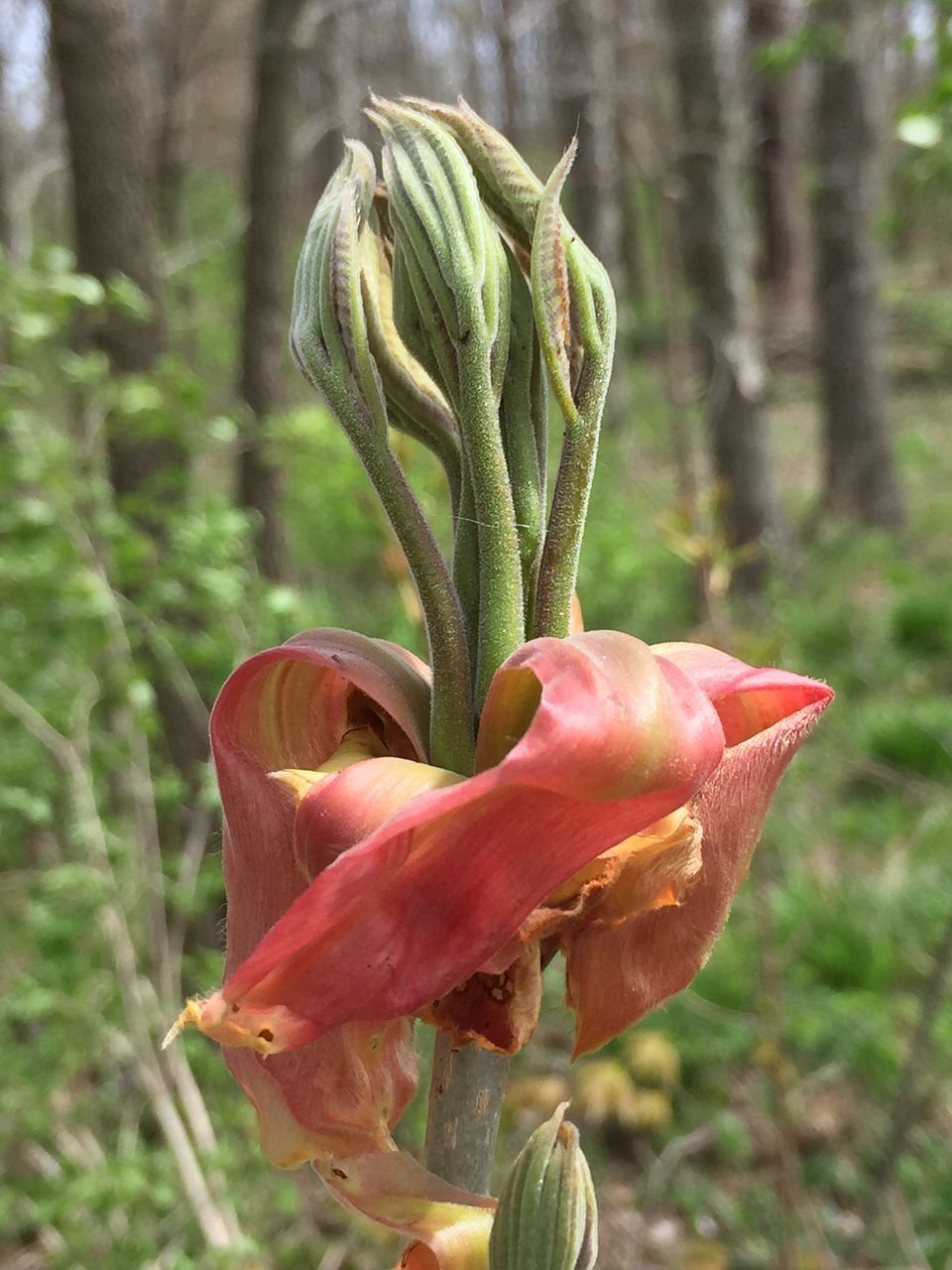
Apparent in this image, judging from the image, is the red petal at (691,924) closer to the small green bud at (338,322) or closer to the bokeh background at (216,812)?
the small green bud at (338,322)

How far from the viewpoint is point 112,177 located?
92.4 inches

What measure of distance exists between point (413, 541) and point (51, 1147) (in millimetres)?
2224

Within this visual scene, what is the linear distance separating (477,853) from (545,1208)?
6.6 inches

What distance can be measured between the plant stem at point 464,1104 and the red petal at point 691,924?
4 cm

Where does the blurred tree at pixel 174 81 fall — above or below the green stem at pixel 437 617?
above

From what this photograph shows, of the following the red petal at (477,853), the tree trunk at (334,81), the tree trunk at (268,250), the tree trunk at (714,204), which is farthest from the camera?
the tree trunk at (334,81)

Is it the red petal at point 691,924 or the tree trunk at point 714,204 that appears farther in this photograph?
the tree trunk at point 714,204

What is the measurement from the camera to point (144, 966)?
94.5 inches

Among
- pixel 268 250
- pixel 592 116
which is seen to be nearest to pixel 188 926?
pixel 268 250

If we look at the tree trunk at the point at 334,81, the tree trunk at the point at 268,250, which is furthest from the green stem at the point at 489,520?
the tree trunk at the point at 268,250

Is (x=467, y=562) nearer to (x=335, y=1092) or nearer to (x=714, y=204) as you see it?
(x=335, y=1092)

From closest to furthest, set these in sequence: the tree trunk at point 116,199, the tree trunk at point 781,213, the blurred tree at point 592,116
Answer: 1. the tree trunk at point 116,199
2. the blurred tree at point 592,116
3. the tree trunk at point 781,213

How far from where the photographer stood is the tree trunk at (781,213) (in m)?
9.10

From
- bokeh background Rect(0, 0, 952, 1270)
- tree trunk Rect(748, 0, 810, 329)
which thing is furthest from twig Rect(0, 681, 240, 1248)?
tree trunk Rect(748, 0, 810, 329)
